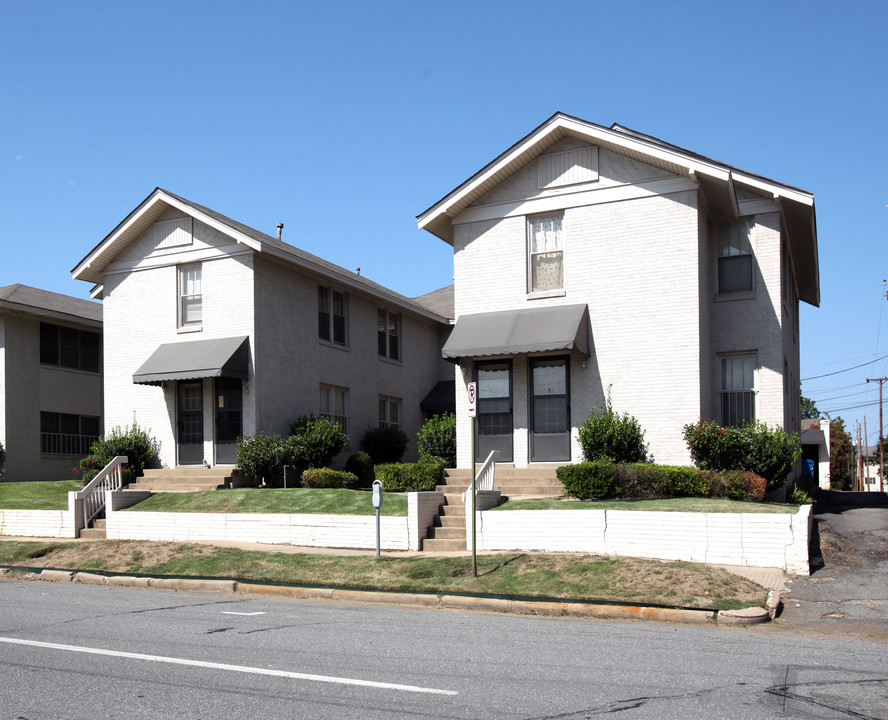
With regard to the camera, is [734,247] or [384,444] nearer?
[734,247]

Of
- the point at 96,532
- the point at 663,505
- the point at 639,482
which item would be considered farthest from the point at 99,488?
the point at 663,505

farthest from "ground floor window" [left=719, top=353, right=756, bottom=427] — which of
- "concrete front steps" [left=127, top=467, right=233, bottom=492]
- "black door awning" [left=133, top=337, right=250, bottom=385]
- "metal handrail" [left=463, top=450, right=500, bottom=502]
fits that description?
"concrete front steps" [left=127, top=467, right=233, bottom=492]

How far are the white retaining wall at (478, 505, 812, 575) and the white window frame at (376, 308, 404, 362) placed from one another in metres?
13.5

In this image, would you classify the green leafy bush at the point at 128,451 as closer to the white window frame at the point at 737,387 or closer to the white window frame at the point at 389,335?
the white window frame at the point at 389,335

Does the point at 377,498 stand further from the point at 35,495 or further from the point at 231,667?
the point at 35,495

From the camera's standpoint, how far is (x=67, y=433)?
28234 millimetres

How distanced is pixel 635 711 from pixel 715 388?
Answer: 14.9 meters

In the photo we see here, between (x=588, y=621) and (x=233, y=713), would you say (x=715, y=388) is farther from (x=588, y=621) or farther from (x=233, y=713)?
(x=233, y=713)

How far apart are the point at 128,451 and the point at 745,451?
14.9 meters

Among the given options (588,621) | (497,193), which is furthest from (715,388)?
(588,621)

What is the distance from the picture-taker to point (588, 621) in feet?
35.0

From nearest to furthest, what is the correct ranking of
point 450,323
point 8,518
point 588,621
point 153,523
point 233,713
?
point 233,713 < point 588,621 < point 153,523 < point 8,518 < point 450,323

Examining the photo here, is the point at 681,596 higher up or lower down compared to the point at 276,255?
lower down

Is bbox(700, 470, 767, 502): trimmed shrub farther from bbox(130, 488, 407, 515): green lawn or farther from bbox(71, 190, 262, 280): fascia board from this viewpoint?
bbox(71, 190, 262, 280): fascia board
